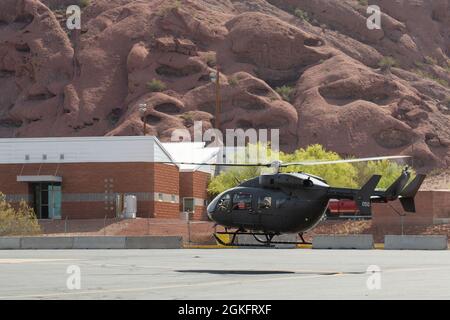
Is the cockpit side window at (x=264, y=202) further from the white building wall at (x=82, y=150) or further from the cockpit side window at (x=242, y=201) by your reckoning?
the white building wall at (x=82, y=150)

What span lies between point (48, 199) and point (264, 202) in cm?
5012

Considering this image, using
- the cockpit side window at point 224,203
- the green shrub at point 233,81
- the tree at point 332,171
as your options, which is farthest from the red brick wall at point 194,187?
the cockpit side window at point 224,203

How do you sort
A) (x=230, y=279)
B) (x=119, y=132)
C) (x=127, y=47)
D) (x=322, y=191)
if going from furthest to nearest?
(x=127, y=47)
(x=119, y=132)
(x=322, y=191)
(x=230, y=279)

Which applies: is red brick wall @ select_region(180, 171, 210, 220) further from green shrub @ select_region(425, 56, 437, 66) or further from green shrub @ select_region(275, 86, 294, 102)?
green shrub @ select_region(425, 56, 437, 66)

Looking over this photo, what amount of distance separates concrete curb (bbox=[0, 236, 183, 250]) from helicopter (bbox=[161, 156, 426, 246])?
2221 cm

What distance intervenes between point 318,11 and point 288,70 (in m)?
21.4

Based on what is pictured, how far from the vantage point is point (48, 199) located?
7606 centimetres

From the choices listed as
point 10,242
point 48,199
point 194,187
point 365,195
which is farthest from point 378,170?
point 365,195

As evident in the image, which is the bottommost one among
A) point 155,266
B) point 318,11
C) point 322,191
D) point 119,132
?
point 155,266

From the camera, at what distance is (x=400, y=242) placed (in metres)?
49.6

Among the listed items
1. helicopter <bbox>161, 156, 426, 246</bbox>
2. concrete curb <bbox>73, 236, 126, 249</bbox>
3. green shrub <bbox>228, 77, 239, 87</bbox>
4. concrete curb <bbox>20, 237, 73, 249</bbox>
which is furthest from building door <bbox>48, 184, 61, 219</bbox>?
helicopter <bbox>161, 156, 426, 246</bbox>
